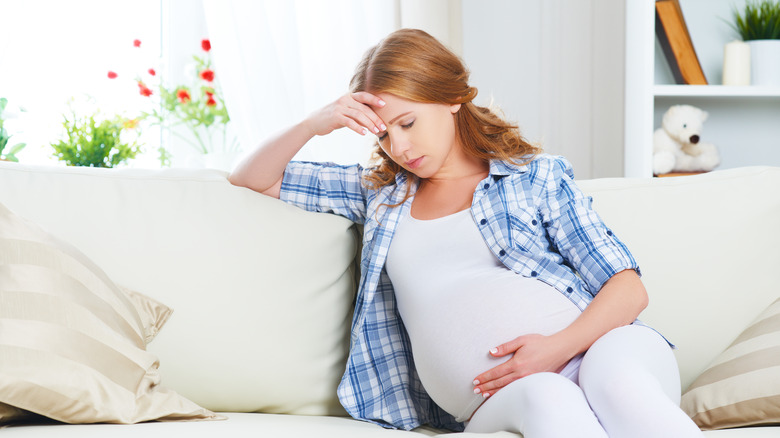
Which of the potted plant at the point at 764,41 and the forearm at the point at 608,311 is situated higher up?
the potted plant at the point at 764,41

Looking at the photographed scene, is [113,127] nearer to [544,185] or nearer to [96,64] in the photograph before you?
[96,64]

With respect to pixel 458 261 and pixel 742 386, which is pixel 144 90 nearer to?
pixel 458 261

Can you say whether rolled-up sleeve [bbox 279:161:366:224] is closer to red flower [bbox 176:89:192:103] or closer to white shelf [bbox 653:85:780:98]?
red flower [bbox 176:89:192:103]

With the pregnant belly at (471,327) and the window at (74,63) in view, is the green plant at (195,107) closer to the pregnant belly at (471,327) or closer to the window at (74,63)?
the window at (74,63)

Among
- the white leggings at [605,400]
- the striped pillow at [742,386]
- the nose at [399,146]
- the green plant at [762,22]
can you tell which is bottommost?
the striped pillow at [742,386]

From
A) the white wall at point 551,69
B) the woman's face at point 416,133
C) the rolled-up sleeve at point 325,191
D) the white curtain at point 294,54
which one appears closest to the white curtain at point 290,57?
the white curtain at point 294,54

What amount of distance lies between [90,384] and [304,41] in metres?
1.50

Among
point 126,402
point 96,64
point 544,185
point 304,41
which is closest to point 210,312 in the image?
point 126,402

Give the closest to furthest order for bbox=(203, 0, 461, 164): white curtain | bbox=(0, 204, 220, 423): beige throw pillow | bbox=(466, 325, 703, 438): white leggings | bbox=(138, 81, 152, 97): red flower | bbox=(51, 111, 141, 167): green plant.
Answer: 1. bbox=(466, 325, 703, 438): white leggings
2. bbox=(0, 204, 220, 423): beige throw pillow
3. bbox=(51, 111, 141, 167): green plant
4. bbox=(203, 0, 461, 164): white curtain
5. bbox=(138, 81, 152, 97): red flower

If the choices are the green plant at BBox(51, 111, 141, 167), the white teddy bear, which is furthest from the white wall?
the green plant at BBox(51, 111, 141, 167)

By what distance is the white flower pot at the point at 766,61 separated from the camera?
2.39 meters

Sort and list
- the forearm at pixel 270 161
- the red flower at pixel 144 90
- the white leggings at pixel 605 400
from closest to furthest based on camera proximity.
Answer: the white leggings at pixel 605 400 < the forearm at pixel 270 161 < the red flower at pixel 144 90

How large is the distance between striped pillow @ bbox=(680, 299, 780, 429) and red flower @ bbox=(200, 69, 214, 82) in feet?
5.92

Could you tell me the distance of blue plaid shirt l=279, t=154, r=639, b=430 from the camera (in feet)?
4.33
